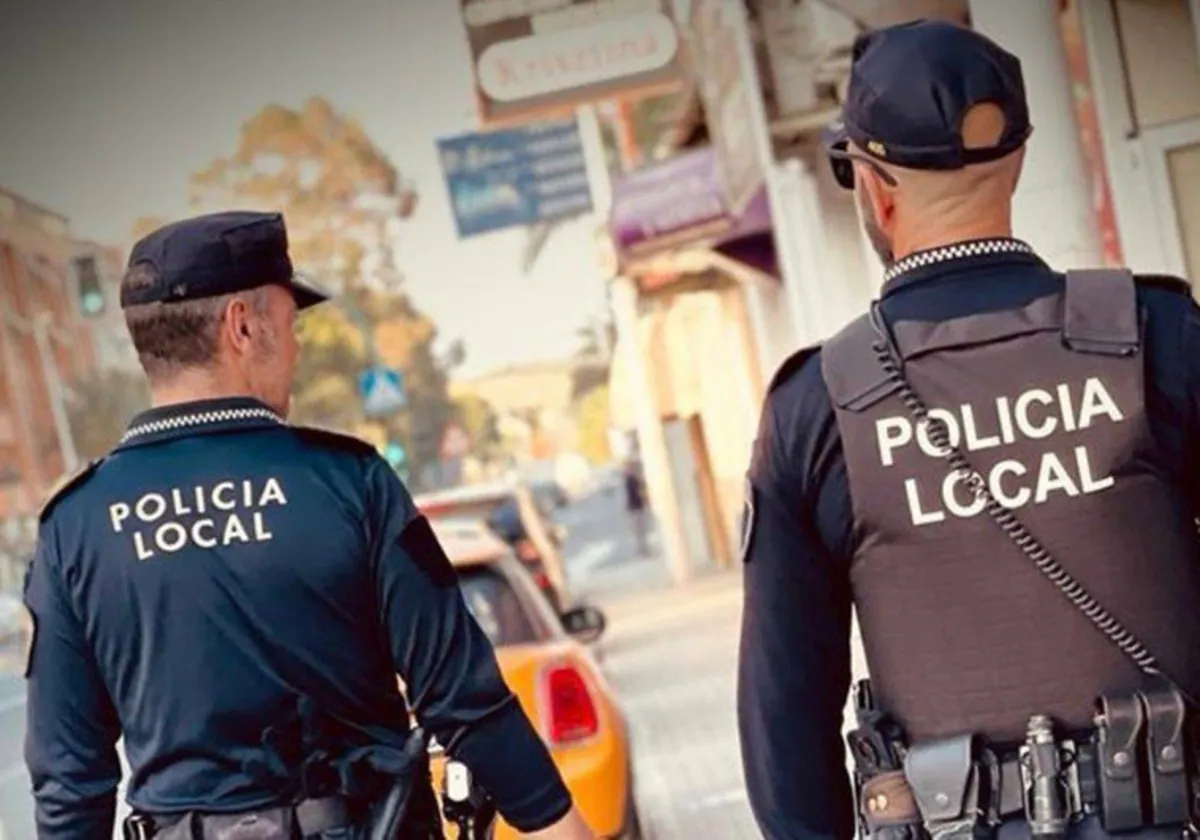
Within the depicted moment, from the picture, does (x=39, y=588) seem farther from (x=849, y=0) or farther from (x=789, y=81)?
(x=789, y=81)

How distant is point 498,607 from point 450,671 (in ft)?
9.58

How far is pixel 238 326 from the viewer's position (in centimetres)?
338

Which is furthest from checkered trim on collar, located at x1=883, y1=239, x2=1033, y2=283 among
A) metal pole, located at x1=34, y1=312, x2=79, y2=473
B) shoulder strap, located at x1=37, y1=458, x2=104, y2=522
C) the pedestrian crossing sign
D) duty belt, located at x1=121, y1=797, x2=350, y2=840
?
metal pole, located at x1=34, y1=312, x2=79, y2=473

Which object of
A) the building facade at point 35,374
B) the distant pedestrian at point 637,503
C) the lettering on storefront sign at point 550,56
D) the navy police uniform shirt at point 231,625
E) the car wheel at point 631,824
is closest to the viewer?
the navy police uniform shirt at point 231,625

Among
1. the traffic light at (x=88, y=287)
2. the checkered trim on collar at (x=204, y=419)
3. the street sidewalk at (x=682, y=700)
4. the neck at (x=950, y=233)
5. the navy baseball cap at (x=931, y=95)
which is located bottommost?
the street sidewalk at (x=682, y=700)

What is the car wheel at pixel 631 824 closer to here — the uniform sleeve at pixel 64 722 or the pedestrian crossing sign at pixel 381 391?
the uniform sleeve at pixel 64 722

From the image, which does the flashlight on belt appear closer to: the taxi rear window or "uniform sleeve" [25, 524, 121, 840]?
"uniform sleeve" [25, 524, 121, 840]

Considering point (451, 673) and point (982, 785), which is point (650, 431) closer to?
point (451, 673)

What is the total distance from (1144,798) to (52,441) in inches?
1130

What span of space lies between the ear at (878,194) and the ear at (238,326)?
39.4 inches

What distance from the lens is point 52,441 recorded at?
30344 mm

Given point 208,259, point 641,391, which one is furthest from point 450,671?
point 641,391

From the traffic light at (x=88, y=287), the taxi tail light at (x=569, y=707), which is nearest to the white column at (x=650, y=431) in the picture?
the traffic light at (x=88, y=287)

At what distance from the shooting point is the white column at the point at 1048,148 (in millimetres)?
10337
